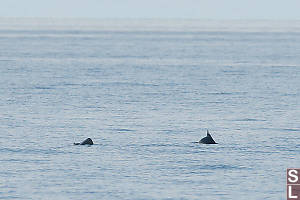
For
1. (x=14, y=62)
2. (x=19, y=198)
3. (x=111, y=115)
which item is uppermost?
(x=14, y=62)

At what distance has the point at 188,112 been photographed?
156ft

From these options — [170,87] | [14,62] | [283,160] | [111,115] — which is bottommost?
[283,160]

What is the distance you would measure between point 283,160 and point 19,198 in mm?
10125

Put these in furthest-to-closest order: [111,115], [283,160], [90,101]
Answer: [90,101]
[111,115]
[283,160]

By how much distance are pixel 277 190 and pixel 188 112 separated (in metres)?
19.5

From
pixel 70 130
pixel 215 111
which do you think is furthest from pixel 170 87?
pixel 70 130

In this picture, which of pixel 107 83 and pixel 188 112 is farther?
pixel 107 83

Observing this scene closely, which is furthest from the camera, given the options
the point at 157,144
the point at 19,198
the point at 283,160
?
the point at 157,144

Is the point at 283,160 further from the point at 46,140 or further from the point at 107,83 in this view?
the point at 107,83

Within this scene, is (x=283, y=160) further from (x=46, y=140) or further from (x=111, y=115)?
(x=111, y=115)

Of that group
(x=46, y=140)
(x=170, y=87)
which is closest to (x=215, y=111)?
(x=46, y=140)

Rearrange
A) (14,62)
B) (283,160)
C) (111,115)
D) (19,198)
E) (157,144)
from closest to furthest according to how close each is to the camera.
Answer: (19,198) → (283,160) → (157,144) → (111,115) → (14,62)

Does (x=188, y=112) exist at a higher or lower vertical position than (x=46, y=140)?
higher

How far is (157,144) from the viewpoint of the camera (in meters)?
36.6
